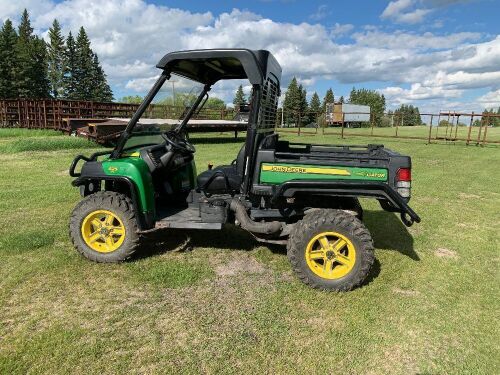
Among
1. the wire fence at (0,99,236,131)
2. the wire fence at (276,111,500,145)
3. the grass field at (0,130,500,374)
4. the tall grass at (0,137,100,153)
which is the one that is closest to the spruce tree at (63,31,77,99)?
the wire fence at (276,111,500,145)

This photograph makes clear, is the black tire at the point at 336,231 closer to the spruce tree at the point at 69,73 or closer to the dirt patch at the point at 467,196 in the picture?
the dirt patch at the point at 467,196

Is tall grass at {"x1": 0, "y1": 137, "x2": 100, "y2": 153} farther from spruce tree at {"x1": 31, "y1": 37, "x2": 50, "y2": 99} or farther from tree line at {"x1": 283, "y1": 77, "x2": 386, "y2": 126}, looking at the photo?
tree line at {"x1": 283, "y1": 77, "x2": 386, "y2": 126}

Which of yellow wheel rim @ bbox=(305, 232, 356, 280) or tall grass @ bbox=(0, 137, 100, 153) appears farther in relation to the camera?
tall grass @ bbox=(0, 137, 100, 153)

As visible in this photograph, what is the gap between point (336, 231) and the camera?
3.84 meters

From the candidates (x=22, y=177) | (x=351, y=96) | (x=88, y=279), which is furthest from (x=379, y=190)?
(x=351, y=96)

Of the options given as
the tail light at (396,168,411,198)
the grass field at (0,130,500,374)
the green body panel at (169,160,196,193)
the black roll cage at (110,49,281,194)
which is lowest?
the grass field at (0,130,500,374)

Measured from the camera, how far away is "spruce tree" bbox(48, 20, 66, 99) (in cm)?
6544

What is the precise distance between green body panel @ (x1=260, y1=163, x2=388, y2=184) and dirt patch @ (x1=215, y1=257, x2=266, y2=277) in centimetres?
97

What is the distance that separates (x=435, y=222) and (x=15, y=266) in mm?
5681

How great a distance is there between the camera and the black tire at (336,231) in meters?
3.80

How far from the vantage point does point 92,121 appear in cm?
1766

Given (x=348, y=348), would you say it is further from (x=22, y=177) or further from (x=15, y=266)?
(x=22, y=177)

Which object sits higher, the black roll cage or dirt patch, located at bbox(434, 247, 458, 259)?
the black roll cage

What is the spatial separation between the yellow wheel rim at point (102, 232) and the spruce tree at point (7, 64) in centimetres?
5390
